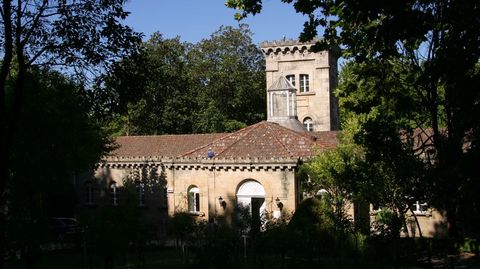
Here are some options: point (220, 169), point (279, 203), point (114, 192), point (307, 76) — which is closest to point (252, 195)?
point (279, 203)

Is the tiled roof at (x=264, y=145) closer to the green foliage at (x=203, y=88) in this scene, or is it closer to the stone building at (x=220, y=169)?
the stone building at (x=220, y=169)

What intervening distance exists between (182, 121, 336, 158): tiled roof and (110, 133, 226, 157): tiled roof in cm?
691

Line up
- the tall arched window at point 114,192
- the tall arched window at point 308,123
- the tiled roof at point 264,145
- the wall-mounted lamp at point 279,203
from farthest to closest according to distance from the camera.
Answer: the tall arched window at point 308,123
the tall arched window at point 114,192
the tiled roof at point 264,145
the wall-mounted lamp at point 279,203

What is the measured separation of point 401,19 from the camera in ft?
33.0

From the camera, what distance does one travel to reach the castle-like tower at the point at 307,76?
53.0 m

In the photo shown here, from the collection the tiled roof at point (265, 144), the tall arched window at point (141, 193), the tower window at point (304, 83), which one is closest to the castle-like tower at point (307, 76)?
the tower window at point (304, 83)

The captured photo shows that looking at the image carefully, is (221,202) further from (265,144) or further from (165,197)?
(165,197)

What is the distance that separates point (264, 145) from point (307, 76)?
908 inches

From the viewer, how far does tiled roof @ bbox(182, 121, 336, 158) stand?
31.3 meters

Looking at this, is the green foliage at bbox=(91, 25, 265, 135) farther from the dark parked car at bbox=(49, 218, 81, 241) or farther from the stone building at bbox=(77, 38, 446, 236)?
the dark parked car at bbox=(49, 218, 81, 241)

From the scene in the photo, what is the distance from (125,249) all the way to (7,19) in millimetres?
9780

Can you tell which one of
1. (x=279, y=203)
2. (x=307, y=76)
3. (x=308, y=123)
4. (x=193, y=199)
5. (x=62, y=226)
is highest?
(x=307, y=76)

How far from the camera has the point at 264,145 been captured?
32281mm

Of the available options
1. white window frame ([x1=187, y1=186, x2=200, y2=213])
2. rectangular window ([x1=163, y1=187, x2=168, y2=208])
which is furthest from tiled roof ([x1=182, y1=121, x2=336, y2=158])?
rectangular window ([x1=163, y1=187, x2=168, y2=208])
